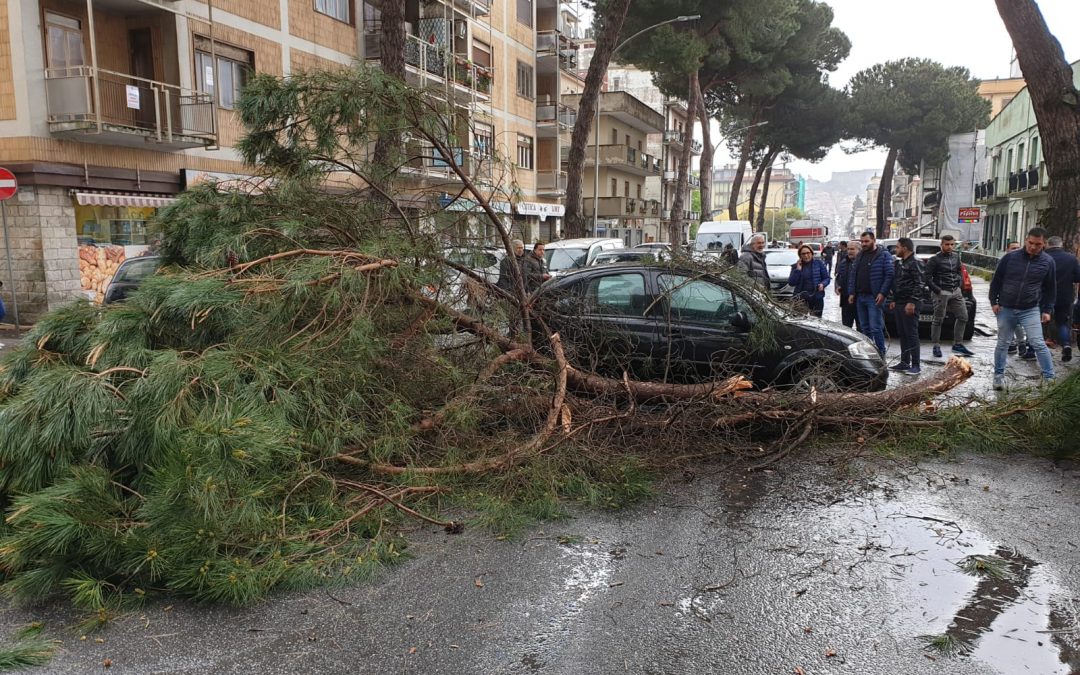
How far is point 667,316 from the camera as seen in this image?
7.17 meters

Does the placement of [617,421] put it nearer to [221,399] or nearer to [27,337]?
[221,399]

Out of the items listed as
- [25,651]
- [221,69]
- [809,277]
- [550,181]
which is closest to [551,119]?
[550,181]

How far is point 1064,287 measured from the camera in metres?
10.2

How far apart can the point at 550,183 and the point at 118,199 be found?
25.4 metres

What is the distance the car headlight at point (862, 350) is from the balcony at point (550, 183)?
105 ft

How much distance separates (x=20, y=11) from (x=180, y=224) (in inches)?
479

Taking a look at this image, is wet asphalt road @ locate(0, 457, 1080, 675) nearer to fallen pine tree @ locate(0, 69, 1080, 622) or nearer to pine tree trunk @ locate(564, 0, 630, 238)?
fallen pine tree @ locate(0, 69, 1080, 622)

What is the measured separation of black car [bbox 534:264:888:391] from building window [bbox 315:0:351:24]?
18026 mm

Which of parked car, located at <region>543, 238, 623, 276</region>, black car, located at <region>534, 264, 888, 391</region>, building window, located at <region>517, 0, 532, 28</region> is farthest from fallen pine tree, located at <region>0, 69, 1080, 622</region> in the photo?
building window, located at <region>517, 0, 532, 28</region>

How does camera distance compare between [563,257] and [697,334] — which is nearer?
[697,334]

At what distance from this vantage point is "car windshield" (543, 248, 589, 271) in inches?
634

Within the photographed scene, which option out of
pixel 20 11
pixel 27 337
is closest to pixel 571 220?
pixel 20 11

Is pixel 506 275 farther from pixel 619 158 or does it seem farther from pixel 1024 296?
pixel 619 158

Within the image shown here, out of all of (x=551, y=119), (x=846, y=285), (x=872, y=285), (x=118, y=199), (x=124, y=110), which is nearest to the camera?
(x=872, y=285)
